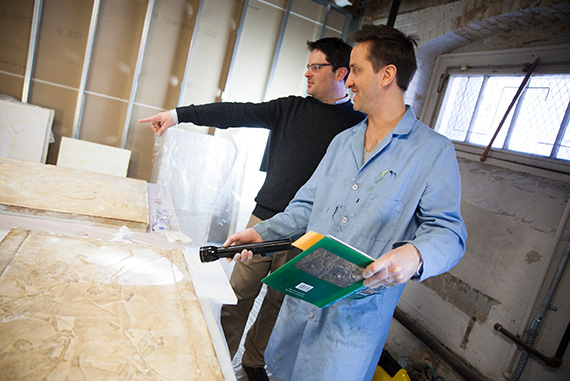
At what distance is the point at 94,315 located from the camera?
2.77ft

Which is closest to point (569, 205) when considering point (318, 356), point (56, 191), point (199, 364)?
point (318, 356)

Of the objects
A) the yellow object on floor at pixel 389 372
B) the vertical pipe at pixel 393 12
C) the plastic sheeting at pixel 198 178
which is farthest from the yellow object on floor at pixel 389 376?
the vertical pipe at pixel 393 12

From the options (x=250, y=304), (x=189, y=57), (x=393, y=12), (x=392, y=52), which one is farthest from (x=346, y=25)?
(x=250, y=304)

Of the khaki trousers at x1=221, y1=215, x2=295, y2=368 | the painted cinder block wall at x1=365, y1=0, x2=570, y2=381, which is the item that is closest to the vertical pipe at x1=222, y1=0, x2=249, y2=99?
the painted cinder block wall at x1=365, y1=0, x2=570, y2=381

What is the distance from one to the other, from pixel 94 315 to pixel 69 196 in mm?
861

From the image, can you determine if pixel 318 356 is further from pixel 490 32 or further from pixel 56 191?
pixel 490 32

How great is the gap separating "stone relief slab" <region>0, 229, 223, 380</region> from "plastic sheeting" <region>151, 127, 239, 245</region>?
2.55 meters

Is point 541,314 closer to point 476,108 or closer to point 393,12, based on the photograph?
point 476,108

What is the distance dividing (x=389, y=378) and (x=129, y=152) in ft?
9.89

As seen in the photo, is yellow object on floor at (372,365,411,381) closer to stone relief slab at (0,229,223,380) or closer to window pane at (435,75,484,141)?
stone relief slab at (0,229,223,380)

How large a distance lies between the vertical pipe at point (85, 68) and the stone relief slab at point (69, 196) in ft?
6.50

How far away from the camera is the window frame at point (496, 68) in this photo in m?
2.11

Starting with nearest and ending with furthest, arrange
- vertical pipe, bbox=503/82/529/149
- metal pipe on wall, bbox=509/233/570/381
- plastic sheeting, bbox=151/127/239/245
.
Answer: metal pipe on wall, bbox=509/233/570/381
vertical pipe, bbox=503/82/529/149
plastic sheeting, bbox=151/127/239/245

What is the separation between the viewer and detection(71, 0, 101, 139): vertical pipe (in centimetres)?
341
